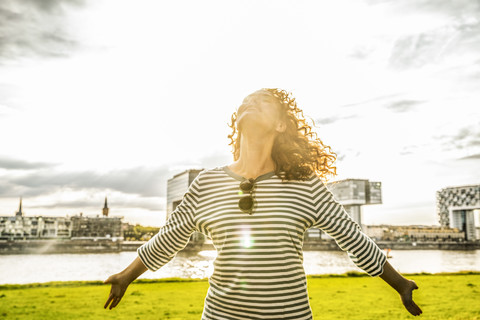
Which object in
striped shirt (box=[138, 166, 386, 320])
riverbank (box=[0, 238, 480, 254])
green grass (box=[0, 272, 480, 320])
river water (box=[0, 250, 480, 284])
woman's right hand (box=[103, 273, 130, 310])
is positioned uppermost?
striped shirt (box=[138, 166, 386, 320])

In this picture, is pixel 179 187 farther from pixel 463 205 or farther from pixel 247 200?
pixel 247 200

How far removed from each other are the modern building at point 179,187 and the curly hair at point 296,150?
351ft

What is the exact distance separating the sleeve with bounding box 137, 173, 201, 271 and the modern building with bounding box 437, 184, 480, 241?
147 metres

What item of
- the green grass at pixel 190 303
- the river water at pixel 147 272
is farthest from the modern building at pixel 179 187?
the green grass at pixel 190 303

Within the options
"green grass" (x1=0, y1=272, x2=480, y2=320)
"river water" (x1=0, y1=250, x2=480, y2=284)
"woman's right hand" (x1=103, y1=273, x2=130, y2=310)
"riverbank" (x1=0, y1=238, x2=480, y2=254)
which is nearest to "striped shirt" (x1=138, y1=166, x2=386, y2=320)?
"woman's right hand" (x1=103, y1=273, x2=130, y2=310)

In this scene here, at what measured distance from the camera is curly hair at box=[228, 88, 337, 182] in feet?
6.82

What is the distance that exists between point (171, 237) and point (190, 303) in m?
7.87

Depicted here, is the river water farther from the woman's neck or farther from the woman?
the woman's neck

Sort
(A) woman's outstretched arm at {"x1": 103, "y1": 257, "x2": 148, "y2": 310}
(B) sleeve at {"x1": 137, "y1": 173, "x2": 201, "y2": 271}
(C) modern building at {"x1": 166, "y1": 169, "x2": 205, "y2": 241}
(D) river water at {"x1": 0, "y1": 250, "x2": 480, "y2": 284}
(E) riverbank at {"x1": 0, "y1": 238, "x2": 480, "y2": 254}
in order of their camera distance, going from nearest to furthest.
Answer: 1. (A) woman's outstretched arm at {"x1": 103, "y1": 257, "x2": 148, "y2": 310}
2. (B) sleeve at {"x1": 137, "y1": 173, "x2": 201, "y2": 271}
3. (D) river water at {"x1": 0, "y1": 250, "x2": 480, "y2": 284}
4. (E) riverbank at {"x1": 0, "y1": 238, "x2": 480, "y2": 254}
5. (C) modern building at {"x1": 166, "y1": 169, "x2": 205, "y2": 241}

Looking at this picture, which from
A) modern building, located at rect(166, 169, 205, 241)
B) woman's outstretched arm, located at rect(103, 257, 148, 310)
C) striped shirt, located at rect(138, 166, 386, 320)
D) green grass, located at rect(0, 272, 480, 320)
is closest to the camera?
striped shirt, located at rect(138, 166, 386, 320)

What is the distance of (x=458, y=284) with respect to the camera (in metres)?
13.3

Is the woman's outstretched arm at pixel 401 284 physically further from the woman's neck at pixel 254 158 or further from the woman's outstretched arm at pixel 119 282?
the woman's outstretched arm at pixel 119 282

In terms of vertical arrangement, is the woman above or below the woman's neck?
below

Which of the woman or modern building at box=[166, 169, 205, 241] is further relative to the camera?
modern building at box=[166, 169, 205, 241]
